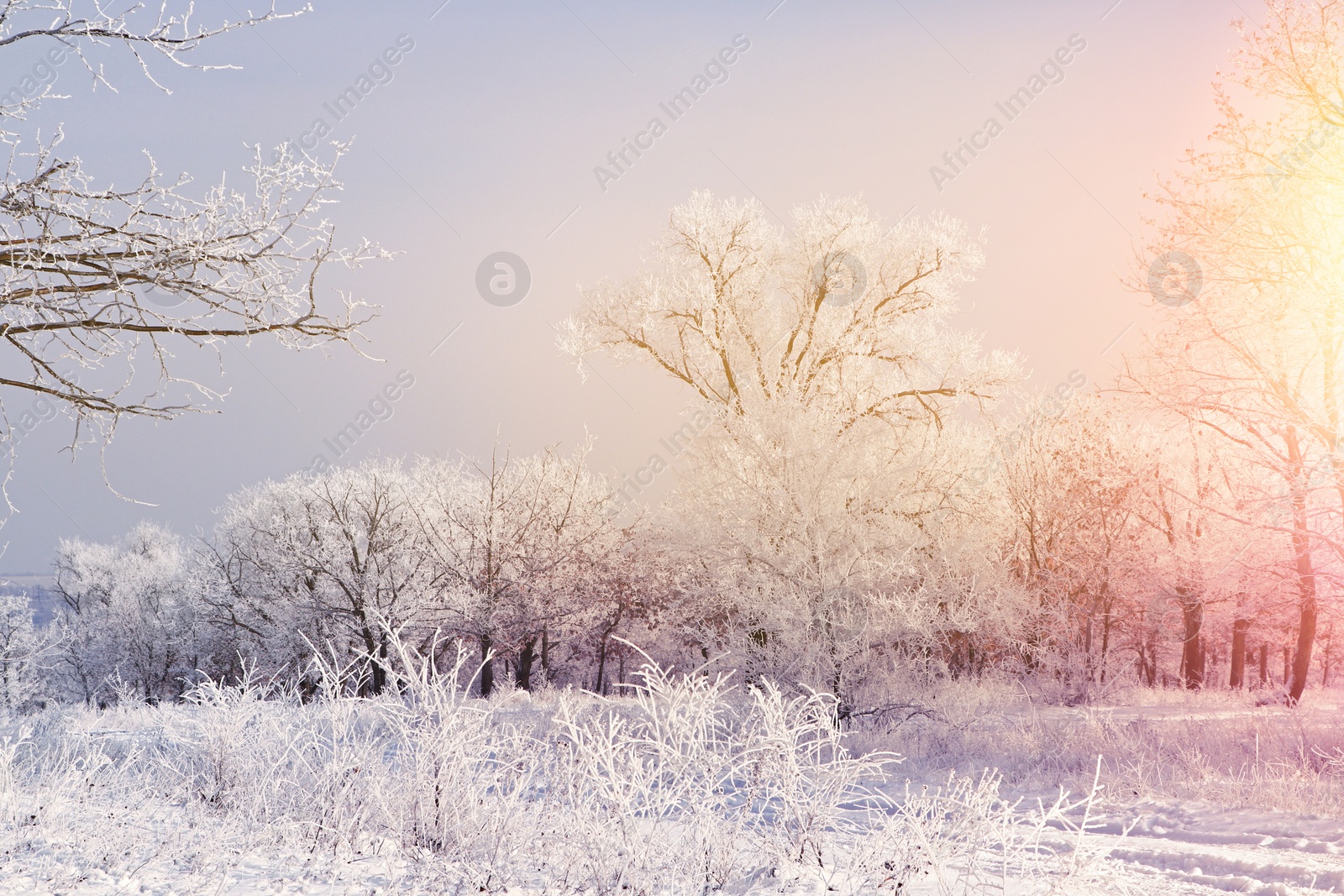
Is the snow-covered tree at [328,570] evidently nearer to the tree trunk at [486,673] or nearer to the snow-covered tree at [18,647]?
the tree trunk at [486,673]

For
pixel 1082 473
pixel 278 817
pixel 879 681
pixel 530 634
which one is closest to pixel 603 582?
pixel 530 634

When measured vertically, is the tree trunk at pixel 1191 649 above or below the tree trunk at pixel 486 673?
above

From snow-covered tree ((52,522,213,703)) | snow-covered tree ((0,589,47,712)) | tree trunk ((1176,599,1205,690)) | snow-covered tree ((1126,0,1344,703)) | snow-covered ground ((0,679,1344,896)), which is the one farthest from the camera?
snow-covered tree ((52,522,213,703))

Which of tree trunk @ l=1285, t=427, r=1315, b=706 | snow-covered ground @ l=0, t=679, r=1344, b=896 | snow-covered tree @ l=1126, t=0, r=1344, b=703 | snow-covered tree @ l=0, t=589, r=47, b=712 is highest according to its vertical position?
snow-covered tree @ l=1126, t=0, r=1344, b=703

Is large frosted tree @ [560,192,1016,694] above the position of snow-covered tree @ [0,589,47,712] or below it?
above

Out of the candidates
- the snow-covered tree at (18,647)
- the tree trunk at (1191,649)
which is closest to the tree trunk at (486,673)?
the tree trunk at (1191,649)

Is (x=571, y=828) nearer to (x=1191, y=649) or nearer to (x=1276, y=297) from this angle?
(x=1276, y=297)

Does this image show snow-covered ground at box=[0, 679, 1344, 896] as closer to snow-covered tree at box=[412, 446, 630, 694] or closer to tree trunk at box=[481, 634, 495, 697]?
tree trunk at box=[481, 634, 495, 697]

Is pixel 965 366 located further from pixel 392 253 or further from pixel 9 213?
pixel 9 213

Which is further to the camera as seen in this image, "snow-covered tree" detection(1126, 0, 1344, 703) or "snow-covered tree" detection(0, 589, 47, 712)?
"snow-covered tree" detection(0, 589, 47, 712)

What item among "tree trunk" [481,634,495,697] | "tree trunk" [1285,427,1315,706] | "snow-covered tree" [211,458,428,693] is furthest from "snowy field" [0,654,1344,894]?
"snow-covered tree" [211,458,428,693]

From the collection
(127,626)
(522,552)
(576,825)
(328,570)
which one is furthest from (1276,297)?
(127,626)

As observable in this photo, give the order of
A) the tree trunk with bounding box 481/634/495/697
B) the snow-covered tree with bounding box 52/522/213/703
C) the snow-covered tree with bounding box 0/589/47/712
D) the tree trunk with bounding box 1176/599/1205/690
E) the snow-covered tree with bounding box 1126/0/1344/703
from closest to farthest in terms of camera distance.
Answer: the snow-covered tree with bounding box 1126/0/1344/703
the tree trunk with bounding box 481/634/495/697
the tree trunk with bounding box 1176/599/1205/690
the snow-covered tree with bounding box 0/589/47/712
the snow-covered tree with bounding box 52/522/213/703

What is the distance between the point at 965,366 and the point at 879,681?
24.4 ft
